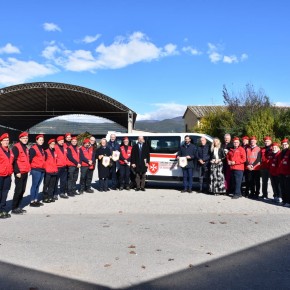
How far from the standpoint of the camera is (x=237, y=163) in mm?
10109

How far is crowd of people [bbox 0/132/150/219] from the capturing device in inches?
311

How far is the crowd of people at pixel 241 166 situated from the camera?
923 cm

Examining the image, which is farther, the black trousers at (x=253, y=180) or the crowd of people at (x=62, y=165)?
the black trousers at (x=253, y=180)

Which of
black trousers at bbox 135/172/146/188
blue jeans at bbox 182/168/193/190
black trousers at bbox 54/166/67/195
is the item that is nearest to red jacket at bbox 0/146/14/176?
black trousers at bbox 54/166/67/195

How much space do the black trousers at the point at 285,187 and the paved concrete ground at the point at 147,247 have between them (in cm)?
40

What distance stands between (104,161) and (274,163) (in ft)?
17.1

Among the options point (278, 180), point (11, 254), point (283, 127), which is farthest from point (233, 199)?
point (283, 127)

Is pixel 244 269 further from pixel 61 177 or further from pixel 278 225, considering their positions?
pixel 61 177

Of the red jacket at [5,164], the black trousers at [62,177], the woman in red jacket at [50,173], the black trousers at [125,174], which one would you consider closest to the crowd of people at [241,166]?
the black trousers at [125,174]

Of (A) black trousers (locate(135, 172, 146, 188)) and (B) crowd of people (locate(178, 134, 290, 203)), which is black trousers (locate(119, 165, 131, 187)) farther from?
(B) crowd of people (locate(178, 134, 290, 203))

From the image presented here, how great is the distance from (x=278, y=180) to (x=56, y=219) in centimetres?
570

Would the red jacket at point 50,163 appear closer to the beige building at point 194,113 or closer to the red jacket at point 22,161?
the red jacket at point 22,161

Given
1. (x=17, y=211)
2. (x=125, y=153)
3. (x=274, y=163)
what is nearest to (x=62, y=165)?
(x=17, y=211)

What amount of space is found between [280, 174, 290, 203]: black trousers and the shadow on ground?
4.20 meters
